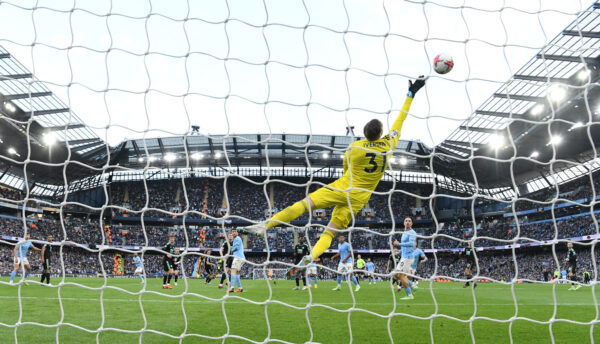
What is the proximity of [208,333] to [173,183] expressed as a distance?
4146 centimetres

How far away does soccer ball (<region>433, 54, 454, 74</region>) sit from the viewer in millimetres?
4547

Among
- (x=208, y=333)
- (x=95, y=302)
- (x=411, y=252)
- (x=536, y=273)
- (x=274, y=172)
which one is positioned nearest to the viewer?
(x=208, y=333)

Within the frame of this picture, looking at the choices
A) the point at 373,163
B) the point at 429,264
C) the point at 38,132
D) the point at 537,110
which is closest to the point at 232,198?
the point at 429,264

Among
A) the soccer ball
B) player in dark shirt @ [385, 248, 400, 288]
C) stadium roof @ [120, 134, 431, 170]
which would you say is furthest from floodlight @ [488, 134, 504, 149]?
stadium roof @ [120, 134, 431, 170]

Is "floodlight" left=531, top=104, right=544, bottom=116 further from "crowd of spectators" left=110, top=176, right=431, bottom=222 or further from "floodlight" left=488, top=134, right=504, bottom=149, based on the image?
"crowd of spectators" left=110, top=176, right=431, bottom=222

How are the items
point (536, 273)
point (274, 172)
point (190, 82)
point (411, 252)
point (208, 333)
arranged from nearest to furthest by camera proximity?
point (190, 82) → point (208, 333) → point (411, 252) → point (536, 273) → point (274, 172)

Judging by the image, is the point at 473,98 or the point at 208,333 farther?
the point at 208,333

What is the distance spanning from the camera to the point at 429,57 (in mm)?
3971

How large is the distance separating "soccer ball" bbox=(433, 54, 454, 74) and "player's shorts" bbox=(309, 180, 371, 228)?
5.03 feet

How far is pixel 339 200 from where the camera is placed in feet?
15.3

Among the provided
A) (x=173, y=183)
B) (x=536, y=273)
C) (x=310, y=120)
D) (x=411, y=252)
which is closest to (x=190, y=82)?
(x=310, y=120)

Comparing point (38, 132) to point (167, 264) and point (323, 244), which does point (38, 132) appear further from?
point (323, 244)

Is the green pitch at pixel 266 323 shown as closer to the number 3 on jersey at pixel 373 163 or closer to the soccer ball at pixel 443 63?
the number 3 on jersey at pixel 373 163

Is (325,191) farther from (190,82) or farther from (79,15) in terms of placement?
(79,15)
